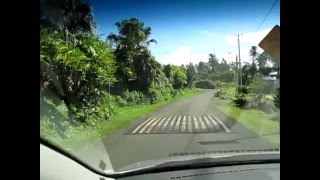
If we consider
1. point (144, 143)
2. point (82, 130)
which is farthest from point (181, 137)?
point (82, 130)

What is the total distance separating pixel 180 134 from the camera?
13.3ft

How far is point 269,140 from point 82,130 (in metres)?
1.66

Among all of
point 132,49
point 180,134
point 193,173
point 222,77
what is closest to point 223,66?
point 222,77

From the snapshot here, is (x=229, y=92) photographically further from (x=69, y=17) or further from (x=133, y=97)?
(x=69, y=17)

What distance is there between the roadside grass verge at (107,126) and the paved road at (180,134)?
49 millimetres

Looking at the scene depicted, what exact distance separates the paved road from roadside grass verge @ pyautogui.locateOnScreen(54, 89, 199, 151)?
5cm

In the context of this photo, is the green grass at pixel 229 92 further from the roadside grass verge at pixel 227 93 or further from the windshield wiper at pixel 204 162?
the windshield wiper at pixel 204 162

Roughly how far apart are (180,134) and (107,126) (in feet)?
2.38

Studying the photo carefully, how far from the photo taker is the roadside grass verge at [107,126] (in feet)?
11.0
